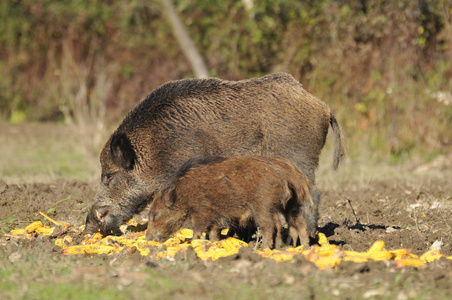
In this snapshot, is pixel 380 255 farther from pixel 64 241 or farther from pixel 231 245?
pixel 64 241

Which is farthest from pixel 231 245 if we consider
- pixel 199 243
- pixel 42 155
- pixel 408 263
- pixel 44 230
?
pixel 42 155

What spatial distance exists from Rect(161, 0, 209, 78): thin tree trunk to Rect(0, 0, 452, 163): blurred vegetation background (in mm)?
257

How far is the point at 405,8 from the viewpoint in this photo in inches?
443

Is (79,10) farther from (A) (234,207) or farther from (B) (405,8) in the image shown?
(A) (234,207)

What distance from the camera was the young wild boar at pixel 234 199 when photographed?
455 cm

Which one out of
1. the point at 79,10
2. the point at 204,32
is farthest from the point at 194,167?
the point at 79,10

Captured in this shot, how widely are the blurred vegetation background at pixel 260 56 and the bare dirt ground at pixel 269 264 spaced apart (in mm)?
4284

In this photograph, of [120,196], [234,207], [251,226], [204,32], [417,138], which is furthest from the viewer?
[204,32]

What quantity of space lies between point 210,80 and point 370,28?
638 centimetres

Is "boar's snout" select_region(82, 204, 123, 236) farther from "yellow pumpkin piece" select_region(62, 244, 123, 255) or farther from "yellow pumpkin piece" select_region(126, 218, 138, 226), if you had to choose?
"yellow pumpkin piece" select_region(62, 244, 123, 255)

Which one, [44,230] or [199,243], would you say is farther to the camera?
[44,230]

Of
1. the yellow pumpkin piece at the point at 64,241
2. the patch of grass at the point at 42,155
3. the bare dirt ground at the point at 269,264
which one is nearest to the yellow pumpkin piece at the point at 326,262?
the bare dirt ground at the point at 269,264

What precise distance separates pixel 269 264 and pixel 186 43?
10.4 meters

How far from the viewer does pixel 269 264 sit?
12.7 ft
